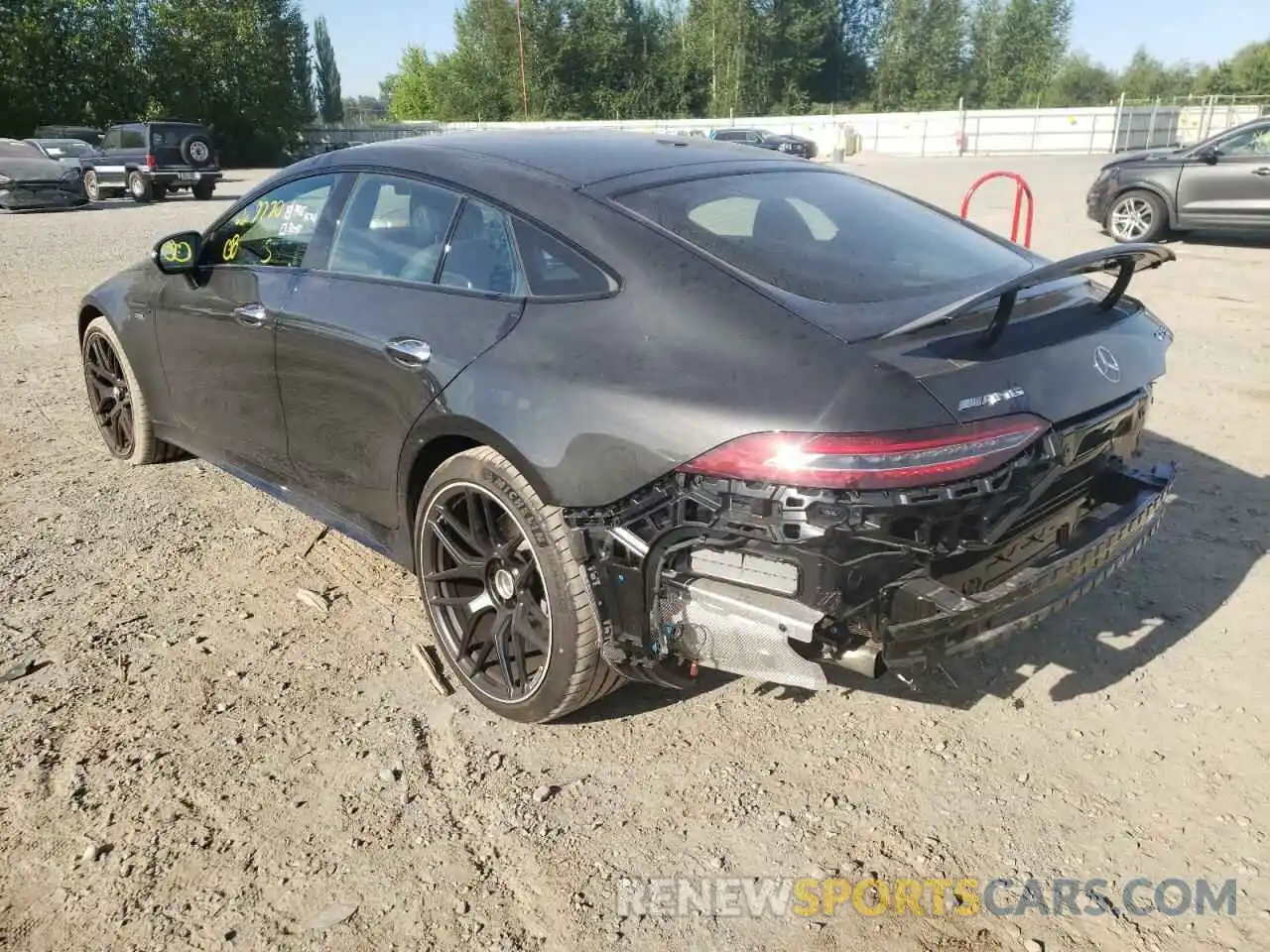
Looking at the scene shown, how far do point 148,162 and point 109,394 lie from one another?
68.6 ft

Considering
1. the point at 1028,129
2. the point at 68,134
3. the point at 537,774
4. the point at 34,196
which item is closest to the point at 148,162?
the point at 34,196

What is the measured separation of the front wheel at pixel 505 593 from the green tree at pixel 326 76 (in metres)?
68.2

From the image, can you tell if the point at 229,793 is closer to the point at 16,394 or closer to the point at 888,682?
the point at 888,682

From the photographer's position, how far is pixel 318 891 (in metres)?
2.25

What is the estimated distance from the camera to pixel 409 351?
9.41 ft

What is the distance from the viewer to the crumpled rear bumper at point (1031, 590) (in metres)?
2.23

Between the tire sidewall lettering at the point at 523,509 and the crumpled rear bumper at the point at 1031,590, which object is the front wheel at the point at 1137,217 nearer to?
the crumpled rear bumper at the point at 1031,590

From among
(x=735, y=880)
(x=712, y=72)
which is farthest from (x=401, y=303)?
(x=712, y=72)

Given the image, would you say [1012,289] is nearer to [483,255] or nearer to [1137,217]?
[483,255]

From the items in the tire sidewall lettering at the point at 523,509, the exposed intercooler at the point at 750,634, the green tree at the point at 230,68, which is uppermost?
the green tree at the point at 230,68

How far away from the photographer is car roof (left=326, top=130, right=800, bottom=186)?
293cm

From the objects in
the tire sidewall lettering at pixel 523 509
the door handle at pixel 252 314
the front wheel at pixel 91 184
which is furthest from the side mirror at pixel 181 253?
the front wheel at pixel 91 184

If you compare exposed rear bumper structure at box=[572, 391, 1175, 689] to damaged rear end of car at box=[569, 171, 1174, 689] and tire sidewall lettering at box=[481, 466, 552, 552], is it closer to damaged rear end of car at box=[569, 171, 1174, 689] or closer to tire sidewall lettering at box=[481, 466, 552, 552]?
damaged rear end of car at box=[569, 171, 1174, 689]

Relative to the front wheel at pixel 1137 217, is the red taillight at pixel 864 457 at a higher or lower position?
higher
